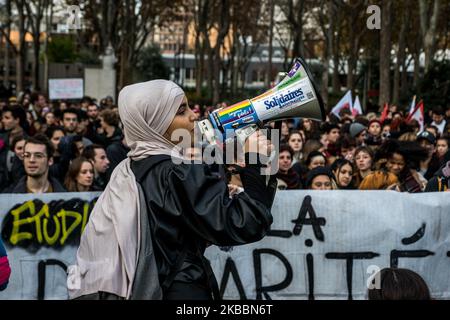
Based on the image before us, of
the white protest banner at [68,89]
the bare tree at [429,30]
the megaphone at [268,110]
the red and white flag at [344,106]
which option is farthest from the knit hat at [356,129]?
the bare tree at [429,30]

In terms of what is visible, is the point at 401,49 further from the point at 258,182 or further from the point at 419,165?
the point at 258,182

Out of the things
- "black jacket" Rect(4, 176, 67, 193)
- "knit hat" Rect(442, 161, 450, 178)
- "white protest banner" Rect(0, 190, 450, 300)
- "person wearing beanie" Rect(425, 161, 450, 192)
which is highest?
"knit hat" Rect(442, 161, 450, 178)

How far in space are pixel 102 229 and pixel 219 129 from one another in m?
0.62

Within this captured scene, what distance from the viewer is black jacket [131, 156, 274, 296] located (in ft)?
10.0

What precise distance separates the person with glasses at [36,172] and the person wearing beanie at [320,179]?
198 cm

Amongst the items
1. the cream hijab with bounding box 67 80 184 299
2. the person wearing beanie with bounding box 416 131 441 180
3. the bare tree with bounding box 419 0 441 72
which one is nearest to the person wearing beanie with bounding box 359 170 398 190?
the person wearing beanie with bounding box 416 131 441 180

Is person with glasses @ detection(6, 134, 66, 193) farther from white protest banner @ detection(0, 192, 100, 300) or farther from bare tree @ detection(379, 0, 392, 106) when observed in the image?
bare tree @ detection(379, 0, 392, 106)

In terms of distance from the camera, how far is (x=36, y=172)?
639cm

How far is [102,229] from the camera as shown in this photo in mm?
3191

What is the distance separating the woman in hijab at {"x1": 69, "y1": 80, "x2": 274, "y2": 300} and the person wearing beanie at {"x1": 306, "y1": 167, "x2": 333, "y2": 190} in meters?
3.68

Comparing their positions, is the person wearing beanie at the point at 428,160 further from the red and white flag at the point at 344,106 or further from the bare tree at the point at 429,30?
the bare tree at the point at 429,30

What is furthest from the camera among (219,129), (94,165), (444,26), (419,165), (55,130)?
(444,26)

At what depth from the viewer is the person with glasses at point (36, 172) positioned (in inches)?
252
